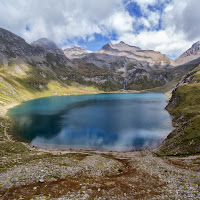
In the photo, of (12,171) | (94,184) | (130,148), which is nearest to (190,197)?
(94,184)

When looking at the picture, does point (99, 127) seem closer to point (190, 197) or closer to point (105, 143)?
point (105, 143)

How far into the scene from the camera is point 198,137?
1754 inches

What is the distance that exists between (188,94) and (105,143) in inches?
3699

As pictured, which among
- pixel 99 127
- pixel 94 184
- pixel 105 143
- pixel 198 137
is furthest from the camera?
pixel 99 127

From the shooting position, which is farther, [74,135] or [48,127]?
[48,127]

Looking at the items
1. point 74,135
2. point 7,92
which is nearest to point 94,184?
point 74,135

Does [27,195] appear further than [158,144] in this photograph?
No

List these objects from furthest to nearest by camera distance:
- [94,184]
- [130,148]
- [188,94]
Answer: [188,94] < [130,148] < [94,184]

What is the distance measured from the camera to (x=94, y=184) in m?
21.7

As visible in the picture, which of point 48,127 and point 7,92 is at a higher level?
point 7,92

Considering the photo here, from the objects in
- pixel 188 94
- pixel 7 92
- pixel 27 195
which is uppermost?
pixel 7 92

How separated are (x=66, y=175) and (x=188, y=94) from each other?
4921 inches

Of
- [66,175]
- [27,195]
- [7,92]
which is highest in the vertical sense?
[7,92]

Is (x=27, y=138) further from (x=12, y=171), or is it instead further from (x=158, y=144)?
(x=158, y=144)
